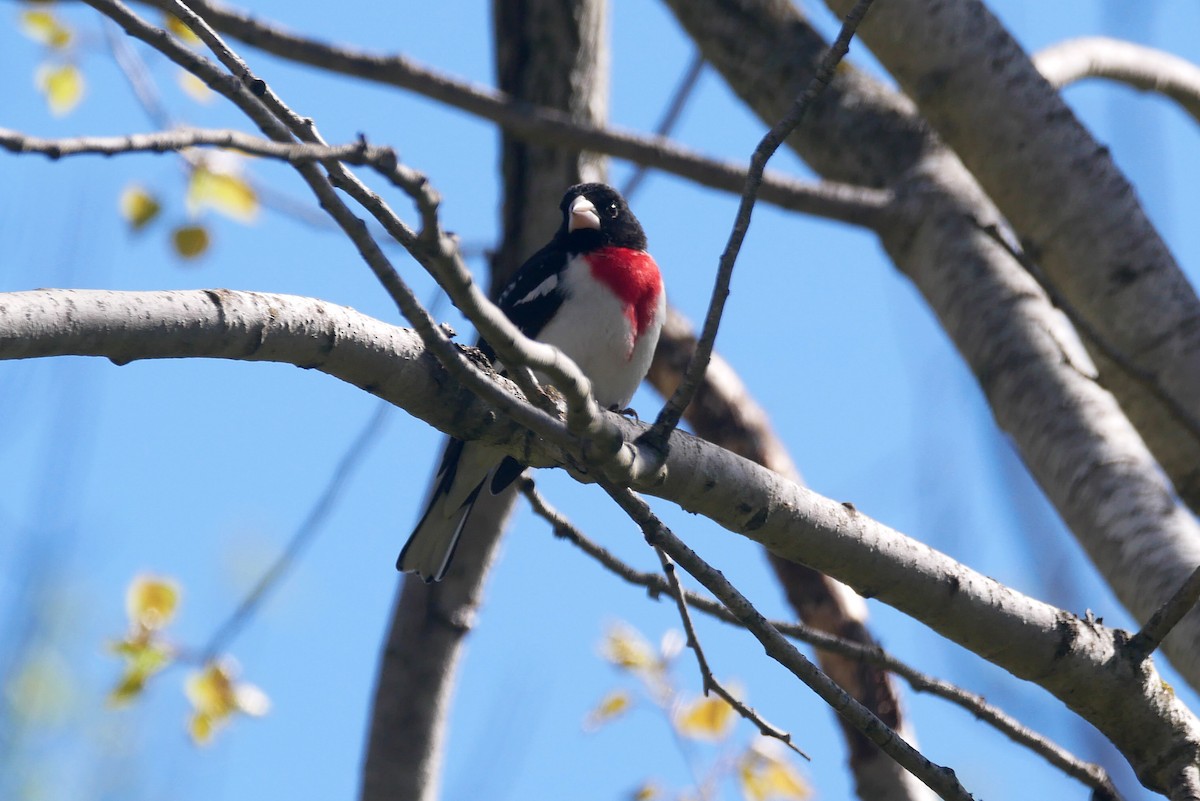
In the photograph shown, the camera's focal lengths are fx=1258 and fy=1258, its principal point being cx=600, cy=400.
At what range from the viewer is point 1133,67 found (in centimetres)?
574

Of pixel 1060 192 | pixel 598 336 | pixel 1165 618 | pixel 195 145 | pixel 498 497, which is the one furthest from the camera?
pixel 498 497

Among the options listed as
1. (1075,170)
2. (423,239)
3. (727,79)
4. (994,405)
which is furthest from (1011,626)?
(727,79)

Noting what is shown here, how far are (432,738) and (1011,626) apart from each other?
2516 millimetres

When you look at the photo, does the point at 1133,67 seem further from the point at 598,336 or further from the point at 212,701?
the point at 212,701

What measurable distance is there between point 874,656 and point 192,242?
10.9 feet

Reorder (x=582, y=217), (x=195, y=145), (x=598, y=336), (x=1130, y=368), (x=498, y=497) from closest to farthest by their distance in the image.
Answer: (x=195, y=145), (x=1130, y=368), (x=598, y=336), (x=582, y=217), (x=498, y=497)

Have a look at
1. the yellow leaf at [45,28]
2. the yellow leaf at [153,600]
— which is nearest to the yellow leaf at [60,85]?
the yellow leaf at [45,28]

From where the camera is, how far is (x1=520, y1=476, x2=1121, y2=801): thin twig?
2.79m

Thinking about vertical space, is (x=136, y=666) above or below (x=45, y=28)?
below

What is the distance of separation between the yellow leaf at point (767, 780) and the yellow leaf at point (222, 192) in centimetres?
286

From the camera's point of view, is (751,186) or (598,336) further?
(598,336)

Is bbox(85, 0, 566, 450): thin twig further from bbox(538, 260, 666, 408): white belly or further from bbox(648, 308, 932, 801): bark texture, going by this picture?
bbox(538, 260, 666, 408): white belly

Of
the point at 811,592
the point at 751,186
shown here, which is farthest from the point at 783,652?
the point at 811,592

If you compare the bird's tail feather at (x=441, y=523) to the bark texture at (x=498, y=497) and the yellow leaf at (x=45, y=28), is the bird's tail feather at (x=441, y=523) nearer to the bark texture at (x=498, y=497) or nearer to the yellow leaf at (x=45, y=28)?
the bark texture at (x=498, y=497)
